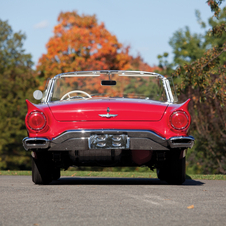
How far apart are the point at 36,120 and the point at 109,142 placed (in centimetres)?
107

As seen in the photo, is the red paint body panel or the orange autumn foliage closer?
the red paint body panel

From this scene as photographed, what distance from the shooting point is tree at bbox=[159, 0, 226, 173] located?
13.7 m

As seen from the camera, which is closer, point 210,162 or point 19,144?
point 210,162

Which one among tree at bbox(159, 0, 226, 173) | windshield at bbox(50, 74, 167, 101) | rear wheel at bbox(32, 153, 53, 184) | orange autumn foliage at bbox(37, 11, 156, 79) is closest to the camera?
rear wheel at bbox(32, 153, 53, 184)

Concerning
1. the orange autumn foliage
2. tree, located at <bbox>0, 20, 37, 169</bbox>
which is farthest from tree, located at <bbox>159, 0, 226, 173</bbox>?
tree, located at <bbox>0, 20, 37, 169</bbox>

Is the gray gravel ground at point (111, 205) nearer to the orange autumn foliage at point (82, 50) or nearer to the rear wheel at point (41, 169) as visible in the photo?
the rear wheel at point (41, 169)

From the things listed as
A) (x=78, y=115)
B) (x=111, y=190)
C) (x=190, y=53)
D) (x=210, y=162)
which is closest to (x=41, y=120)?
(x=78, y=115)

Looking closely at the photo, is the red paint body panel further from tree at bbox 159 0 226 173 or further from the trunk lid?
tree at bbox 159 0 226 173

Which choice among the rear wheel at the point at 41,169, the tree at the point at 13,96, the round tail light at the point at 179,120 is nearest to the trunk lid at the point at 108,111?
the round tail light at the point at 179,120

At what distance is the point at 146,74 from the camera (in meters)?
8.51

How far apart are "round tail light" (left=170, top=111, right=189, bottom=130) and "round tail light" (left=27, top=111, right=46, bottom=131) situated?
178cm

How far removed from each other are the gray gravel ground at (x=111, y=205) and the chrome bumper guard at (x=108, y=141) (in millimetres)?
584

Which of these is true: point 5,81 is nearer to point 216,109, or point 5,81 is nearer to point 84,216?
point 216,109

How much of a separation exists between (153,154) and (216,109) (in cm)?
1713
